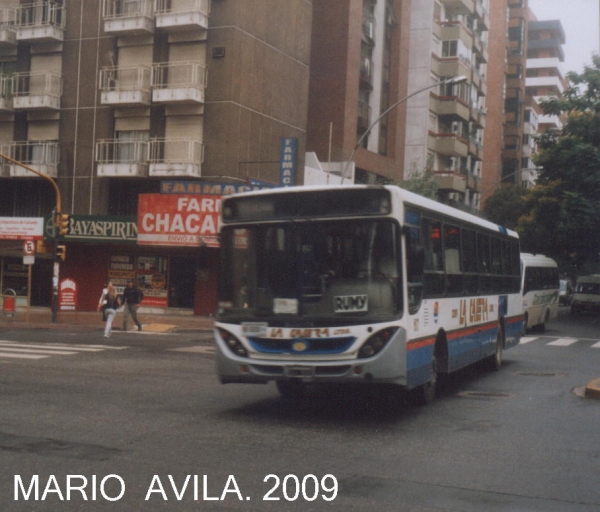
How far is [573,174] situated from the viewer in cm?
3991

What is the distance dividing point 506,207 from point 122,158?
3430 cm

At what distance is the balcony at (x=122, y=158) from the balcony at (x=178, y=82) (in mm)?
2153

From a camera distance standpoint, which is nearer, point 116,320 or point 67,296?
point 67,296

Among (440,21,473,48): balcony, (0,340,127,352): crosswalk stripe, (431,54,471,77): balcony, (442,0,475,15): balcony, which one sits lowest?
(0,340,127,352): crosswalk stripe

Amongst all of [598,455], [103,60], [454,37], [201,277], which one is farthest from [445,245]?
[454,37]

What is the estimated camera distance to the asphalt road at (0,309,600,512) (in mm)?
6797

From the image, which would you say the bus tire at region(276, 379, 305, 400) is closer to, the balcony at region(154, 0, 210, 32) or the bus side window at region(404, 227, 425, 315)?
the bus side window at region(404, 227, 425, 315)

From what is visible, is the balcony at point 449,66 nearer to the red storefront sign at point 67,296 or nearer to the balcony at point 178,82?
the balcony at point 178,82

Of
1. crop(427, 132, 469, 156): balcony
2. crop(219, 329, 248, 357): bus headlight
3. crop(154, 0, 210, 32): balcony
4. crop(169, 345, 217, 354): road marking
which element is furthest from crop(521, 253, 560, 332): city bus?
crop(427, 132, 469, 156): balcony

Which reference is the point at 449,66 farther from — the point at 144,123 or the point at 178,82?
the point at 144,123

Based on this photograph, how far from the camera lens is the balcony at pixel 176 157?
3441cm

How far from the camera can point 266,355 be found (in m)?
10.6

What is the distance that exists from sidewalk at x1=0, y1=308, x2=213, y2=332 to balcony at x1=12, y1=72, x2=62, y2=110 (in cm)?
870

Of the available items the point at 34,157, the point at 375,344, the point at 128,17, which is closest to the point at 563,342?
the point at 375,344
